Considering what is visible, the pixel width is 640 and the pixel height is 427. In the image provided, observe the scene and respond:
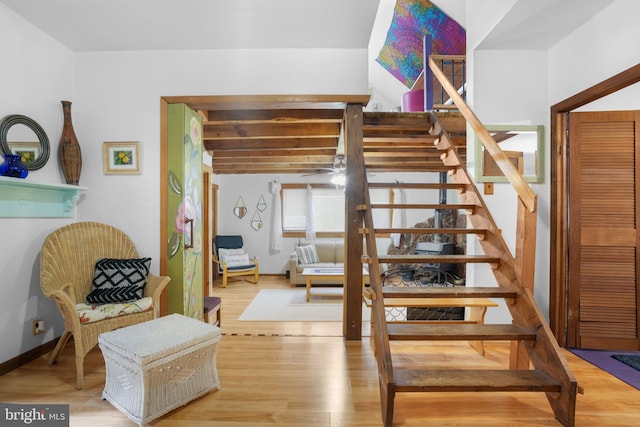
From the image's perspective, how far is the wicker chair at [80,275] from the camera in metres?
1.99

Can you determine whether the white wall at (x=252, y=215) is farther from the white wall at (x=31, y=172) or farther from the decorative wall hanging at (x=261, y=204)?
the white wall at (x=31, y=172)

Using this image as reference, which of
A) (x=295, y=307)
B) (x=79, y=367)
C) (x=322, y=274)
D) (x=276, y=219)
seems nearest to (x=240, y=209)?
(x=276, y=219)

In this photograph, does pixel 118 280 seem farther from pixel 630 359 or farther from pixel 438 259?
pixel 630 359

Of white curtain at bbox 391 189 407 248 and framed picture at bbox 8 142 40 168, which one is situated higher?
framed picture at bbox 8 142 40 168

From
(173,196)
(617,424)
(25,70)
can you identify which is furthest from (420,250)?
(25,70)

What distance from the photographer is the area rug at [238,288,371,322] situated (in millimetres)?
3785

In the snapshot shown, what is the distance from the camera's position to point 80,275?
7.77ft

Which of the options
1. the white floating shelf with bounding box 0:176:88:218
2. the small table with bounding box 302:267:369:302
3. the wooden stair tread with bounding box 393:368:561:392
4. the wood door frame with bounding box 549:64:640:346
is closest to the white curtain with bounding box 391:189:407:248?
the small table with bounding box 302:267:369:302

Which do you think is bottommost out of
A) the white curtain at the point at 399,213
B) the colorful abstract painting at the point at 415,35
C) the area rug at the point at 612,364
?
the area rug at the point at 612,364

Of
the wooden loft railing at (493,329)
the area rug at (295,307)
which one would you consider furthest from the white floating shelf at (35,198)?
the wooden loft railing at (493,329)

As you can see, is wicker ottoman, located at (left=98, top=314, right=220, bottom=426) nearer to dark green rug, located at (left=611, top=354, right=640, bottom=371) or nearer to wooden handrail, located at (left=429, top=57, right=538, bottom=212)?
wooden handrail, located at (left=429, top=57, right=538, bottom=212)

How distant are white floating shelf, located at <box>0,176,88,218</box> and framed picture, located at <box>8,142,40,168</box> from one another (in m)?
0.21

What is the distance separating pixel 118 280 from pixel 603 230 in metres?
3.85

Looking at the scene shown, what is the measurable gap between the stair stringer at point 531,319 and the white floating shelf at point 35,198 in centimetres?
315
